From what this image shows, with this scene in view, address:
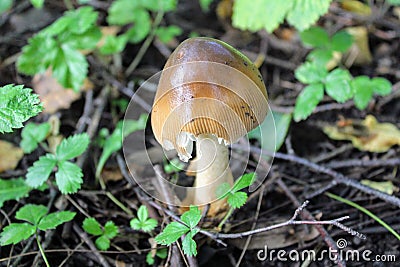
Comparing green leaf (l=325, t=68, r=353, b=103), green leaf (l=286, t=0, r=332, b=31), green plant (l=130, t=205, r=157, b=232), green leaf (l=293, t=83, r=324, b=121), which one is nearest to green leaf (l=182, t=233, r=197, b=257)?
green plant (l=130, t=205, r=157, b=232)

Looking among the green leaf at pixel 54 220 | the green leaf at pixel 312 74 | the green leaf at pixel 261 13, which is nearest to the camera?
the green leaf at pixel 54 220

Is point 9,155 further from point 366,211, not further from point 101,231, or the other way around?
point 366,211

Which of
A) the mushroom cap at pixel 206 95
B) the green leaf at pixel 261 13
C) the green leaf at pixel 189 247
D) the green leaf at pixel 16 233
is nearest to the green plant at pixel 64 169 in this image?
the green leaf at pixel 16 233

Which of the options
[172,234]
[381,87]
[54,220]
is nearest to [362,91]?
[381,87]

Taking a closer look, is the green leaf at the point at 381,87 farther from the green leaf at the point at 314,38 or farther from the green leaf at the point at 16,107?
the green leaf at the point at 16,107

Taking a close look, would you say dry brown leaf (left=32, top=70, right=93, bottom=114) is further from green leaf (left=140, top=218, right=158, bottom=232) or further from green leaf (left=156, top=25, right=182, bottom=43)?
green leaf (left=140, top=218, right=158, bottom=232)
